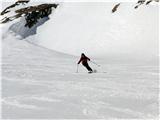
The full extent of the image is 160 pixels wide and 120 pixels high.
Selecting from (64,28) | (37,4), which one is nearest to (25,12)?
(37,4)

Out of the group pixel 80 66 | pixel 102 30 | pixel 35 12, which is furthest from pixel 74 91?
pixel 35 12

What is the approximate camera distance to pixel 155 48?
26.8 metres

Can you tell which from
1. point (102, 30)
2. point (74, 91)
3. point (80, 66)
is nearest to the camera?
point (74, 91)

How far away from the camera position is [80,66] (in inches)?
876

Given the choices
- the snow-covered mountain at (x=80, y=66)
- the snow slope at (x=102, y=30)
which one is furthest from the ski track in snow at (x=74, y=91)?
the snow slope at (x=102, y=30)

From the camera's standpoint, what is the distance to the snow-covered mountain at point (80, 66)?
1121cm

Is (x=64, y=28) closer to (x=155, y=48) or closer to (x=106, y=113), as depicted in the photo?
(x=155, y=48)

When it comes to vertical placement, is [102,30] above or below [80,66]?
above

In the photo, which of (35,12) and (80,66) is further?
(35,12)

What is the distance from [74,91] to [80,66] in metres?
8.65

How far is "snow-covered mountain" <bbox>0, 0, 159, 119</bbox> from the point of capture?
441 inches

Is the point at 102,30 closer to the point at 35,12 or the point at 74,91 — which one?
the point at 35,12

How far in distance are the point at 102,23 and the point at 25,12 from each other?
726 cm

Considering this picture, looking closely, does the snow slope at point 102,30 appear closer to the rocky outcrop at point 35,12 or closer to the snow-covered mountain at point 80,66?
the snow-covered mountain at point 80,66
